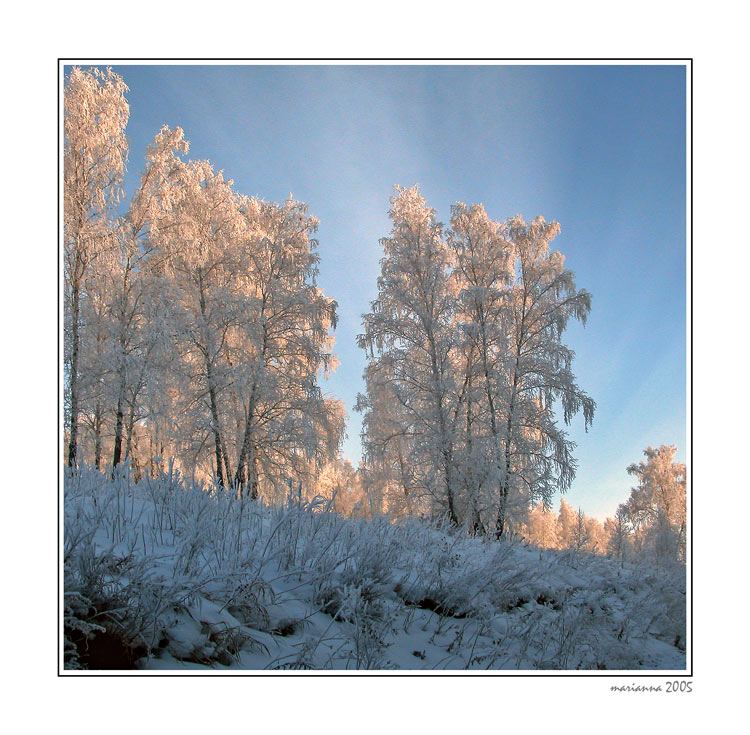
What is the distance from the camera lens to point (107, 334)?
11.7 metres

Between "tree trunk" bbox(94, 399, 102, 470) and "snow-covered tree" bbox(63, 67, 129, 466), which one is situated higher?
"snow-covered tree" bbox(63, 67, 129, 466)

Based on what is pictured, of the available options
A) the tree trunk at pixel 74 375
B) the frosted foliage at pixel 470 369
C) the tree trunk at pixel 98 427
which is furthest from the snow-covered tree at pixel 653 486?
the tree trunk at pixel 74 375

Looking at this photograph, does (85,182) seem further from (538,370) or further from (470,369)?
(538,370)

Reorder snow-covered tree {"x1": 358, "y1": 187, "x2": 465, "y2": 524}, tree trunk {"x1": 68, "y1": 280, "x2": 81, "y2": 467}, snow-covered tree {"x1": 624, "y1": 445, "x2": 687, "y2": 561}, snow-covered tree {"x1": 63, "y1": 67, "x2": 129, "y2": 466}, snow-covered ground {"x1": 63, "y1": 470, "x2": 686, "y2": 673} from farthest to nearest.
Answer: snow-covered tree {"x1": 624, "y1": 445, "x2": 687, "y2": 561} → snow-covered tree {"x1": 358, "y1": 187, "x2": 465, "y2": 524} → snow-covered tree {"x1": 63, "y1": 67, "x2": 129, "y2": 466} → tree trunk {"x1": 68, "y1": 280, "x2": 81, "y2": 467} → snow-covered ground {"x1": 63, "y1": 470, "x2": 686, "y2": 673}

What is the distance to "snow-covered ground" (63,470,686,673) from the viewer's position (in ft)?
7.06

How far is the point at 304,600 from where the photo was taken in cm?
276

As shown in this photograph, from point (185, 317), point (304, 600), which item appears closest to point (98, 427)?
point (185, 317)

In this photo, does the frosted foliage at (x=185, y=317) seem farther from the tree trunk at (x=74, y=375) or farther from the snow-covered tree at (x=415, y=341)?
the snow-covered tree at (x=415, y=341)

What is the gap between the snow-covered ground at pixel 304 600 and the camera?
2.15 meters

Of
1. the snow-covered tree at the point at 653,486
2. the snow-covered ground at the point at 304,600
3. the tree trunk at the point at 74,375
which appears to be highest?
the tree trunk at the point at 74,375

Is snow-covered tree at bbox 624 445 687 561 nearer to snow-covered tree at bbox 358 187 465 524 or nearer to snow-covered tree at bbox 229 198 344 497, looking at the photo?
snow-covered tree at bbox 358 187 465 524

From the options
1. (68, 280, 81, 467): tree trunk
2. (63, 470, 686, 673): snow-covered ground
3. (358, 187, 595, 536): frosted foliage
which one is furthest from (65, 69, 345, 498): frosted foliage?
(63, 470, 686, 673): snow-covered ground
